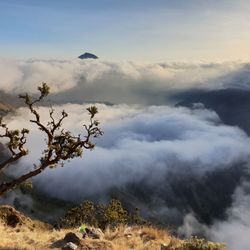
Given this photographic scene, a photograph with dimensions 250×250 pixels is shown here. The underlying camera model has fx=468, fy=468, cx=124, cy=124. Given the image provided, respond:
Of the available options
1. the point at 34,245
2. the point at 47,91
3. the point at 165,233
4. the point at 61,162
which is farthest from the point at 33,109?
the point at 165,233

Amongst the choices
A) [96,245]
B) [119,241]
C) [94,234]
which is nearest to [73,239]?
[96,245]

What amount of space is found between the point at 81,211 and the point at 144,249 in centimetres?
8066

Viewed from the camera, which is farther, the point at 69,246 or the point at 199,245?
the point at 199,245

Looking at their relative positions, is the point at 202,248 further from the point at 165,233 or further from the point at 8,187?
the point at 8,187

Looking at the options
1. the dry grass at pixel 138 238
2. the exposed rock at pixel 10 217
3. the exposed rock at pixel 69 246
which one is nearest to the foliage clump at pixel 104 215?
the exposed rock at pixel 10 217

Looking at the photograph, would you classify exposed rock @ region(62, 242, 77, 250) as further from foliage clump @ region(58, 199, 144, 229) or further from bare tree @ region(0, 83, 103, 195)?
foliage clump @ region(58, 199, 144, 229)

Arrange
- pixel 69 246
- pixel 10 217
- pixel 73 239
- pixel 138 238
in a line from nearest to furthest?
pixel 69 246
pixel 73 239
pixel 138 238
pixel 10 217

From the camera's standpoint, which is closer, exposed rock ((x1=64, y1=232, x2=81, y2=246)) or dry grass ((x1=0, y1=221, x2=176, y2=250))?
dry grass ((x1=0, y1=221, x2=176, y2=250))

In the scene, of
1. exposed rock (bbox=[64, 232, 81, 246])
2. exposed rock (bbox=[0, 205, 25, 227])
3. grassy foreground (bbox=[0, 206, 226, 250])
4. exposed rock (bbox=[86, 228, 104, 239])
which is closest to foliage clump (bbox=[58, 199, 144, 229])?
exposed rock (bbox=[0, 205, 25, 227])

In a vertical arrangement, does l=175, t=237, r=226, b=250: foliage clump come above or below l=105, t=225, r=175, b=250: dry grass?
above

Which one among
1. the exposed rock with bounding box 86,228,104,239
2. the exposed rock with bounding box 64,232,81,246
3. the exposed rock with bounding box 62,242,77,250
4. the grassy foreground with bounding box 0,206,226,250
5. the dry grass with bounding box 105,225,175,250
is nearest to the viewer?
the exposed rock with bounding box 62,242,77,250

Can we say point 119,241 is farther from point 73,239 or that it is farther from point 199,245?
point 199,245

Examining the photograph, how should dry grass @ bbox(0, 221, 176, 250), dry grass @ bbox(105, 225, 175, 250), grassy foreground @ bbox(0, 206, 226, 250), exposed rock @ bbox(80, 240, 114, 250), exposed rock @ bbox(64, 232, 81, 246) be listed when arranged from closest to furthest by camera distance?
exposed rock @ bbox(80, 240, 114, 250), grassy foreground @ bbox(0, 206, 226, 250), dry grass @ bbox(0, 221, 176, 250), exposed rock @ bbox(64, 232, 81, 246), dry grass @ bbox(105, 225, 175, 250)

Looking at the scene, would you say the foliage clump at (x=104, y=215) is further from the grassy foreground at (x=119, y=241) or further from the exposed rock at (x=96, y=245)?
the exposed rock at (x=96, y=245)
